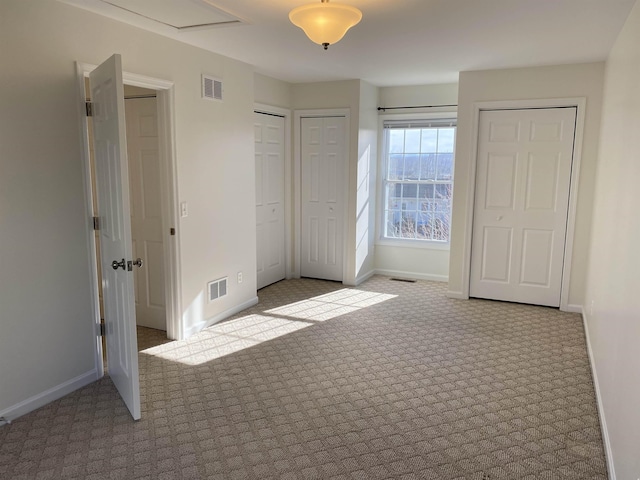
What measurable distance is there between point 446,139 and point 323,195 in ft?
5.59

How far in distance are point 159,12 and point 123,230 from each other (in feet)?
4.84

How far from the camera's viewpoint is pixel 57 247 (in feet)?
9.65

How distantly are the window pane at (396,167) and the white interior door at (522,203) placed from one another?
1.29 meters

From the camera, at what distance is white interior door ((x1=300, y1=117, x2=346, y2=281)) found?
227 inches

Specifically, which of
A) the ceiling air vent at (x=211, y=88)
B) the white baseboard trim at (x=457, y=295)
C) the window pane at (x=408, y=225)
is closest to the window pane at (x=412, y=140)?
the window pane at (x=408, y=225)

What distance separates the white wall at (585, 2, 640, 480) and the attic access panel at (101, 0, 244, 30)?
8.18ft

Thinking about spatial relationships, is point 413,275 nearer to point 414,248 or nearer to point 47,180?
point 414,248

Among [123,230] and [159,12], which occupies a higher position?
[159,12]

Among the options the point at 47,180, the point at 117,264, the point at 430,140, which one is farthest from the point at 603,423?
the point at 430,140

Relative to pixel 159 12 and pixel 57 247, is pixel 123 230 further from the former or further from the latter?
pixel 159 12

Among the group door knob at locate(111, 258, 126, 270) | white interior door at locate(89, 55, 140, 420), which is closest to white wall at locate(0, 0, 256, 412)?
white interior door at locate(89, 55, 140, 420)

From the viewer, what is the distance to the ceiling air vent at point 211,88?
404 centimetres

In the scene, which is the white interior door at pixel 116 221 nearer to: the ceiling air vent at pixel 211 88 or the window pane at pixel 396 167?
the ceiling air vent at pixel 211 88

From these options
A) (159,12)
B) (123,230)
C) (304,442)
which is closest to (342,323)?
(304,442)
